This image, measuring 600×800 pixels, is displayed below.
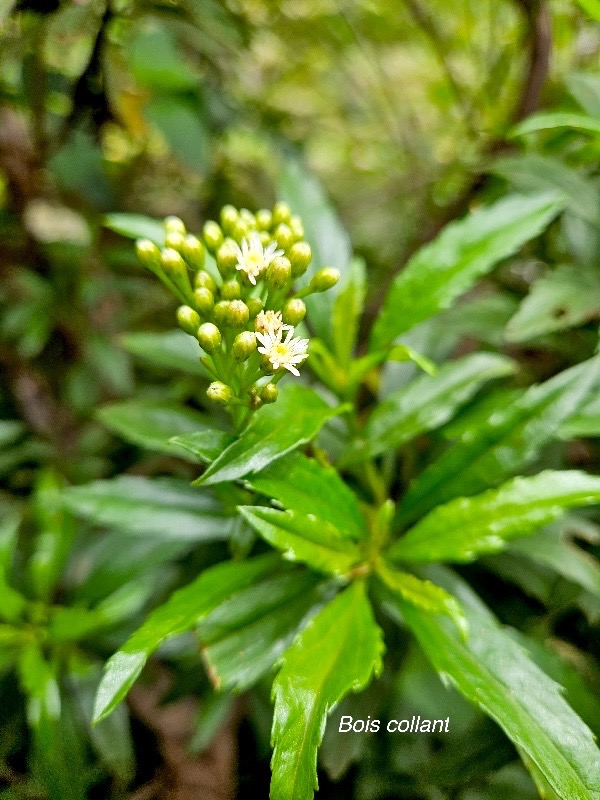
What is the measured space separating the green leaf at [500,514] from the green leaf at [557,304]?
289mm

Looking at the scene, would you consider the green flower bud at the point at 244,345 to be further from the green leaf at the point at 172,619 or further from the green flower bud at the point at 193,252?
the green leaf at the point at 172,619

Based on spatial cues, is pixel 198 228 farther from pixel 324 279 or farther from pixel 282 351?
pixel 282 351

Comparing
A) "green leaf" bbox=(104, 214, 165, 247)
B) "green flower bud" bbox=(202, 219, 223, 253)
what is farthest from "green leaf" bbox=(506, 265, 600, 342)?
"green leaf" bbox=(104, 214, 165, 247)

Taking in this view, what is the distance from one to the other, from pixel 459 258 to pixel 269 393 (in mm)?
435

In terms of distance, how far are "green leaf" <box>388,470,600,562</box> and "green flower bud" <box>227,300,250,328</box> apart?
38 centimetres

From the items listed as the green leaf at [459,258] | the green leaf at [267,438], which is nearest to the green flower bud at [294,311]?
the green leaf at [267,438]

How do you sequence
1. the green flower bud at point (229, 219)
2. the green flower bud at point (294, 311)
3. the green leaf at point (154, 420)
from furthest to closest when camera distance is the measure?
1. the green leaf at point (154, 420)
2. the green flower bud at point (229, 219)
3. the green flower bud at point (294, 311)

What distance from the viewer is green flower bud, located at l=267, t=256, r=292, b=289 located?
0.70 m

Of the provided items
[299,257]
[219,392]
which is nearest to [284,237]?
[299,257]

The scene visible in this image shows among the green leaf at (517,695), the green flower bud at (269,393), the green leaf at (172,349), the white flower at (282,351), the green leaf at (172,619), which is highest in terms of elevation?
the white flower at (282,351)

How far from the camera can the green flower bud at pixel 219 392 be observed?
646mm

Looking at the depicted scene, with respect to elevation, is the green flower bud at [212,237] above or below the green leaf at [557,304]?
below

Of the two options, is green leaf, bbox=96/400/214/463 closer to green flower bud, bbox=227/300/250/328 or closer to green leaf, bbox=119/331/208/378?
green leaf, bbox=119/331/208/378

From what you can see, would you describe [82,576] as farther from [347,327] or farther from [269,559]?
[347,327]
